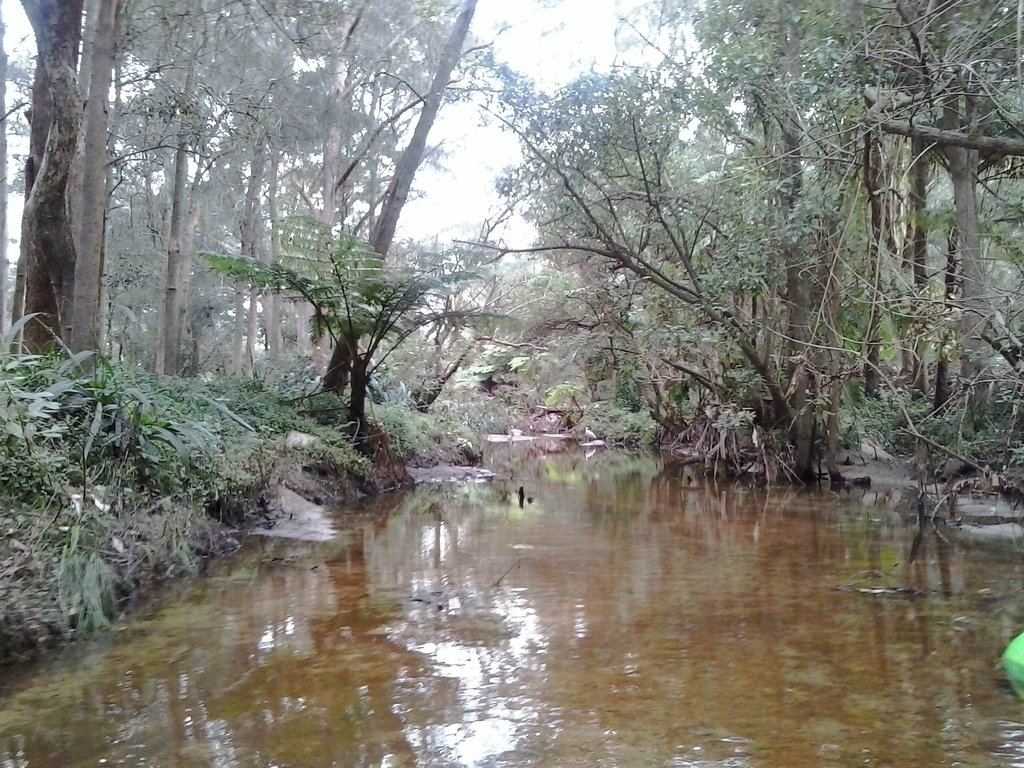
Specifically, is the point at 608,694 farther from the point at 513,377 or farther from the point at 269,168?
the point at 513,377

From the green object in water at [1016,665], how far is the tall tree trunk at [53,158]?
18.9ft

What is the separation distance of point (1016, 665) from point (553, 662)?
1.63 m

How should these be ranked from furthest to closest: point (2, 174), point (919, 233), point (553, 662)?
1. point (2, 174)
2. point (919, 233)
3. point (553, 662)

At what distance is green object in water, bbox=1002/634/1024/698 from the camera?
8.84 feet

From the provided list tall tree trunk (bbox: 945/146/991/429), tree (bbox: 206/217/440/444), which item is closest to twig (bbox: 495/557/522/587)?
tree (bbox: 206/217/440/444)

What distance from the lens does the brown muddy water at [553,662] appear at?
2365 millimetres

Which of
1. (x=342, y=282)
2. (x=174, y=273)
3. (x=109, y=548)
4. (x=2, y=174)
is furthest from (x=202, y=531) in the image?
(x=2, y=174)

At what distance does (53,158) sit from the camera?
5523 mm

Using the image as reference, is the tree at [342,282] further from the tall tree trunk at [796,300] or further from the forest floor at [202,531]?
the tall tree trunk at [796,300]

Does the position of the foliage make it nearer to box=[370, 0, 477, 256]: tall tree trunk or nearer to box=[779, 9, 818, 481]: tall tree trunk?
box=[779, 9, 818, 481]: tall tree trunk

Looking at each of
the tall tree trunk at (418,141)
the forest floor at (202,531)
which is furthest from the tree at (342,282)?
the forest floor at (202,531)

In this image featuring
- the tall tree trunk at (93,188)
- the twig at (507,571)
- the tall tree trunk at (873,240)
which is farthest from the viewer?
the tall tree trunk at (873,240)

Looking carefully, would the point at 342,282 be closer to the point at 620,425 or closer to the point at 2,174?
the point at 2,174

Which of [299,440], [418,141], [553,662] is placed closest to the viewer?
[553,662]
